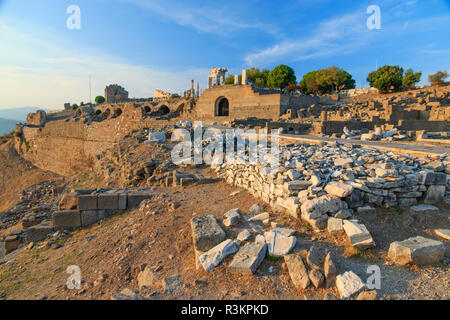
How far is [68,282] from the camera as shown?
388 cm

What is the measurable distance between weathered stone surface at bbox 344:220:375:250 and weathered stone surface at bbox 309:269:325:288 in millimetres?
842

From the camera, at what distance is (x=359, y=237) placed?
330 cm

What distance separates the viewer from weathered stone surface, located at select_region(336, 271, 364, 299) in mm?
2543

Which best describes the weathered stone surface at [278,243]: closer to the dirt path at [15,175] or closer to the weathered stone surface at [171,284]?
the weathered stone surface at [171,284]

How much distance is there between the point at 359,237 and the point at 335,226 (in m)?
0.36

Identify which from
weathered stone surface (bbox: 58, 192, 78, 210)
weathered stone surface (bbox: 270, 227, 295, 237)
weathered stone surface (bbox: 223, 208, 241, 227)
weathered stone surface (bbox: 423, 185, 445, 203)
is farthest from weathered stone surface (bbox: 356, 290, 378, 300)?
weathered stone surface (bbox: 58, 192, 78, 210)

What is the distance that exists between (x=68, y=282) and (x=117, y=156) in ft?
27.6

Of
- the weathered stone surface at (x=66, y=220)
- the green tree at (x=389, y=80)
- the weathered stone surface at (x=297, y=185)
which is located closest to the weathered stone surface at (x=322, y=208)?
the weathered stone surface at (x=297, y=185)

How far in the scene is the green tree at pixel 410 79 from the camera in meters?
→ 38.5

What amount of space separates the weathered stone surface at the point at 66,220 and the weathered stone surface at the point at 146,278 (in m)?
3.82
